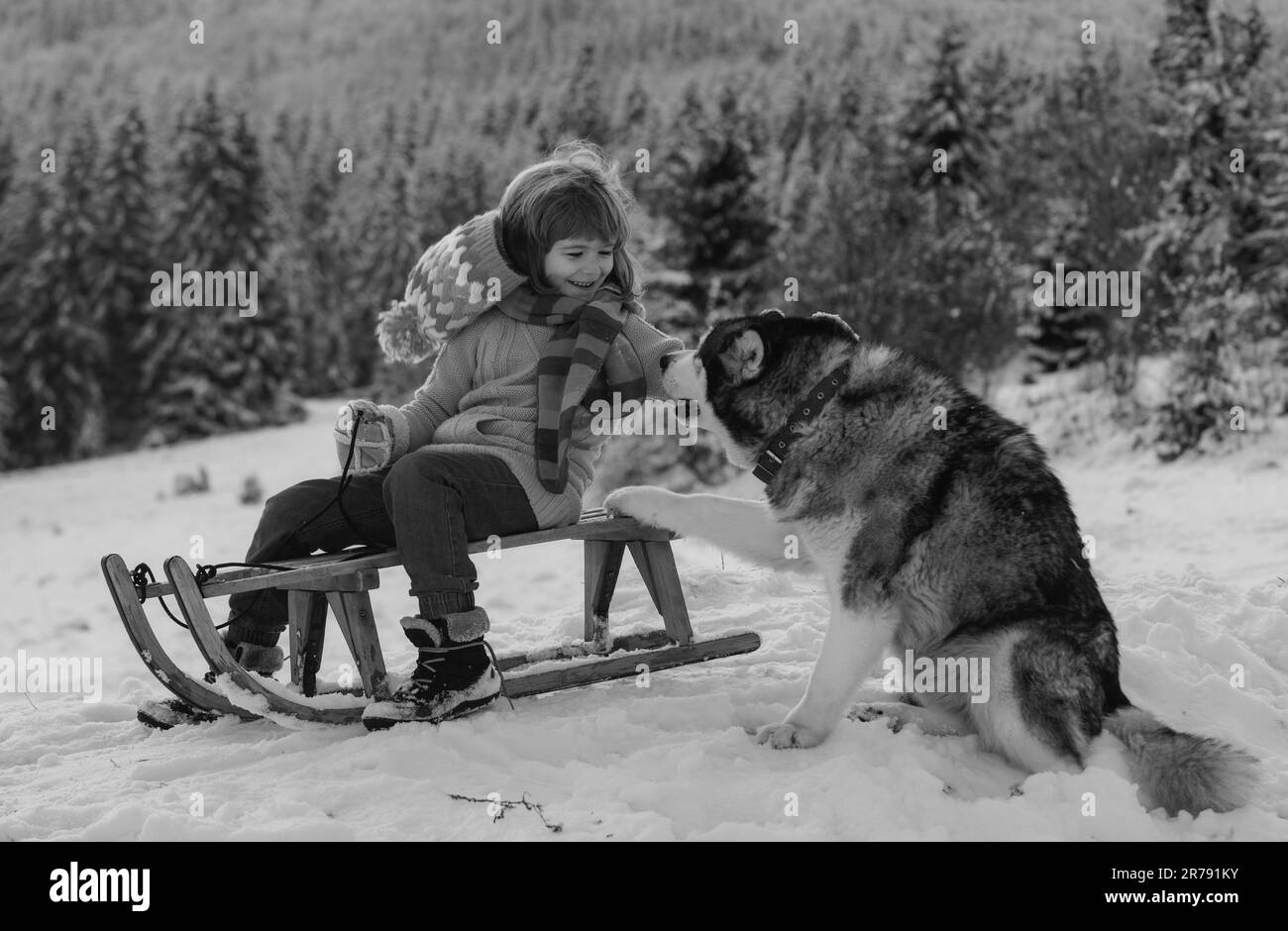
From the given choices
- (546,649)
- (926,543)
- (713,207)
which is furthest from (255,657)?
(713,207)

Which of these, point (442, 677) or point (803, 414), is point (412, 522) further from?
point (803, 414)

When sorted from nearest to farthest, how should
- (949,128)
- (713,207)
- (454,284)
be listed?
(454,284) → (713,207) → (949,128)

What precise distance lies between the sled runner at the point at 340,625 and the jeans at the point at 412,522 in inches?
4.5

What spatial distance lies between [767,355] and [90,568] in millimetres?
13442

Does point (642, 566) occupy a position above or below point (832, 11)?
below

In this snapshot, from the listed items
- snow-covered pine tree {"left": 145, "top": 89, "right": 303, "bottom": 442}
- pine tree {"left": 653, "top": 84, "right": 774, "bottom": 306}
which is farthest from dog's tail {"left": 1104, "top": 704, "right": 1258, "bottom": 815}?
snow-covered pine tree {"left": 145, "top": 89, "right": 303, "bottom": 442}

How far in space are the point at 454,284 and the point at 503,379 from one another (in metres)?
0.38

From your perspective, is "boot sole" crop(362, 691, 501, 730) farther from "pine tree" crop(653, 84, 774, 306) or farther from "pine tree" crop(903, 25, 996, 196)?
"pine tree" crop(903, 25, 996, 196)

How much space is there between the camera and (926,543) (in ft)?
Answer: 10.4

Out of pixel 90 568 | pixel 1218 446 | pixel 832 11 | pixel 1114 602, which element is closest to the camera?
pixel 1114 602

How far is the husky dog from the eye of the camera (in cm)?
291
